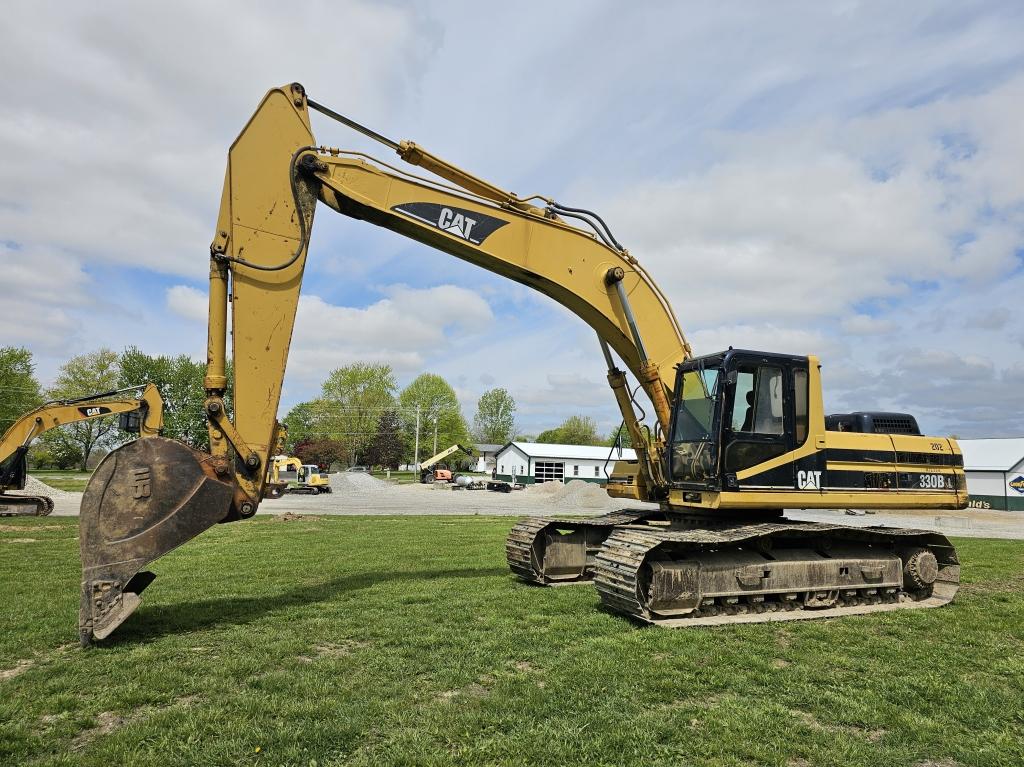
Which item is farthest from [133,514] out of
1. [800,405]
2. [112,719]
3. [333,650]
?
[800,405]

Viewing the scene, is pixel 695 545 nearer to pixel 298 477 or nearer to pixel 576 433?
pixel 298 477

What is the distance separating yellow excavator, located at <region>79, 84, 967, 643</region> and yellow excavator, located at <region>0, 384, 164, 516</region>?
17.1 meters

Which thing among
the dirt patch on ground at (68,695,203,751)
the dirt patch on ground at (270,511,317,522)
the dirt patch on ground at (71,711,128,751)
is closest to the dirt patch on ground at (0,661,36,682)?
the dirt patch on ground at (68,695,203,751)

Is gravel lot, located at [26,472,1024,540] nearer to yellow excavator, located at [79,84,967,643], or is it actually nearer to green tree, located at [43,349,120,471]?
yellow excavator, located at [79,84,967,643]

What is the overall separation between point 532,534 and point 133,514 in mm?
5602

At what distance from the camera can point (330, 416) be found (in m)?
91.9

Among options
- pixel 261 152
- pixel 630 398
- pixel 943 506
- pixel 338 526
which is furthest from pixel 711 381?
pixel 338 526

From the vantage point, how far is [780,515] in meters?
10.0

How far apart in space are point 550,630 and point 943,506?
6763 millimetres

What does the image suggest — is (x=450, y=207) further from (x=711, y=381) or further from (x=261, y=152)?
(x=711, y=381)

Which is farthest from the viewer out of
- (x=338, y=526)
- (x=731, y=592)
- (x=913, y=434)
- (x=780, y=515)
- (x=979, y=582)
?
(x=338, y=526)

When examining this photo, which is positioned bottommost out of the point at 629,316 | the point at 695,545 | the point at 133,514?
the point at 695,545

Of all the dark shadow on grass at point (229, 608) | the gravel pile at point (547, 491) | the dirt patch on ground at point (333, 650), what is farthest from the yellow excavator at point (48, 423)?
the gravel pile at point (547, 491)

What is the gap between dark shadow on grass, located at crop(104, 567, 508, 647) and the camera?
745cm
